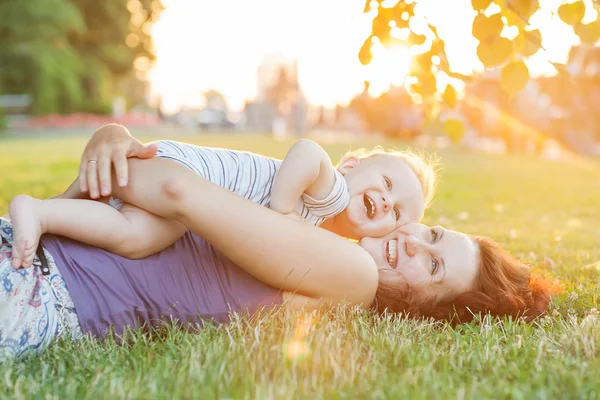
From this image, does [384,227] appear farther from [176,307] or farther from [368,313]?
[176,307]

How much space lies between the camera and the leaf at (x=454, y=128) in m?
3.55

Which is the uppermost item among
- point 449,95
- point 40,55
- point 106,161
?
point 40,55

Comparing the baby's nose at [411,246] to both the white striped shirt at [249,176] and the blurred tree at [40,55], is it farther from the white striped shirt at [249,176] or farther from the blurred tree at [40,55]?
the blurred tree at [40,55]

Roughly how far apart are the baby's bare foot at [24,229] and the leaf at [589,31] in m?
2.12

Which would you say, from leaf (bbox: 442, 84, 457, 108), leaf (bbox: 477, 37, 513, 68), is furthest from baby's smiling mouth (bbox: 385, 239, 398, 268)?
leaf (bbox: 442, 84, 457, 108)

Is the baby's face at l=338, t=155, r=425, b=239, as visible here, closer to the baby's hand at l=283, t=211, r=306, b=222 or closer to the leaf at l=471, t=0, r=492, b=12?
the baby's hand at l=283, t=211, r=306, b=222

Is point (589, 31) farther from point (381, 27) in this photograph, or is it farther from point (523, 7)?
point (381, 27)

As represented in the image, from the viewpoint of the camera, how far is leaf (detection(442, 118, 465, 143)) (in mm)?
3553

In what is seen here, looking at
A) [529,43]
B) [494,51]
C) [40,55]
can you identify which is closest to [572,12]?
[529,43]

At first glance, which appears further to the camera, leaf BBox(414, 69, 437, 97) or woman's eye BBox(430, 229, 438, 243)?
leaf BBox(414, 69, 437, 97)

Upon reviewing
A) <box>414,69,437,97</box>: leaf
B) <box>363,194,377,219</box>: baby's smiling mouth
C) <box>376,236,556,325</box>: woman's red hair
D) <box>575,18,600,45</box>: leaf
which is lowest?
<box>376,236,556,325</box>: woman's red hair

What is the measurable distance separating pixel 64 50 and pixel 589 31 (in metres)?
26.9

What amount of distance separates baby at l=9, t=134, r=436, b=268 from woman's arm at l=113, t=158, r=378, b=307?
0.08 meters

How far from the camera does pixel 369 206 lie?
2756mm
